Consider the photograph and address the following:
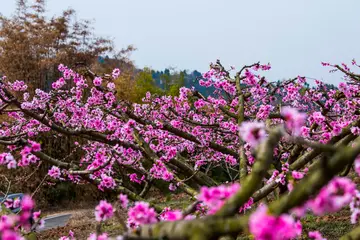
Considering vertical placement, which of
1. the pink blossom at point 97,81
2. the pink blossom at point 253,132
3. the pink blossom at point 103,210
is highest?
the pink blossom at point 97,81

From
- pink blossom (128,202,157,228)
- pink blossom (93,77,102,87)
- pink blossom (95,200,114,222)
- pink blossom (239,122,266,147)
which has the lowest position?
pink blossom (128,202,157,228)

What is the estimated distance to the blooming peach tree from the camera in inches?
45.9

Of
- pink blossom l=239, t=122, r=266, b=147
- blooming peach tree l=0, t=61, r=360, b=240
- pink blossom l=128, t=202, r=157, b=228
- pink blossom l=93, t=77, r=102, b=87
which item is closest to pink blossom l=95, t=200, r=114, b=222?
blooming peach tree l=0, t=61, r=360, b=240

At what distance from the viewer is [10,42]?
21.4 m

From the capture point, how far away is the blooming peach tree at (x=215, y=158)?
3.83 ft

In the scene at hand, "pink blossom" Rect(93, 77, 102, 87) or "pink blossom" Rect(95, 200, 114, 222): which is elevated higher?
"pink blossom" Rect(93, 77, 102, 87)

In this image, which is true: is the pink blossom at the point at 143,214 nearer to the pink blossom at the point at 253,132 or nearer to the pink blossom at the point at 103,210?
the pink blossom at the point at 103,210

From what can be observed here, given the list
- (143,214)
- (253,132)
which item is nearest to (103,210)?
(143,214)

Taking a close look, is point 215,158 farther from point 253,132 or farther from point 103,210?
point 253,132

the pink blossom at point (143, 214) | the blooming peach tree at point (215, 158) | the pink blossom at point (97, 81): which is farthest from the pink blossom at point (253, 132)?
the pink blossom at point (97, 81)

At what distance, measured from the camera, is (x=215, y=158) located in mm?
8367

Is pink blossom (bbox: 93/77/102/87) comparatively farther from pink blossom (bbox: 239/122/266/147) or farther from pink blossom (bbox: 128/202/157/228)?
pink blossom (bbox: 239/122/266/147)

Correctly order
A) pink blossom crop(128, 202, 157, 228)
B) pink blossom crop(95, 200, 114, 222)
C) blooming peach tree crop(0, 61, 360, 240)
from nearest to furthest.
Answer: blooming peach tree crop(0, 61, 360, 240), pink blossom crop(128, 202, 157, 228), pink blossom crop(95, 200, 114, 222)

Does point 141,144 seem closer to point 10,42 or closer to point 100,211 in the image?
point 100,211
